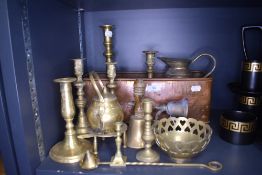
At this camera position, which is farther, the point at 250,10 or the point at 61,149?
the point at 250,10

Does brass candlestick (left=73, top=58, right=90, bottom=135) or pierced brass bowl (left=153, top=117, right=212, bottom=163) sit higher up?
brass candlestick (left=73, top=58, right=90, bottom=135)

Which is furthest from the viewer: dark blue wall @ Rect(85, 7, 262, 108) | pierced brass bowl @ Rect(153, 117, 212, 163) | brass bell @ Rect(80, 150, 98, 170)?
dark blue wall @ Rect(85, 7, 262, 108)

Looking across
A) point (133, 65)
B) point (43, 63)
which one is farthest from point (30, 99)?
point (133, 65)

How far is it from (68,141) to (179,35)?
0.69 metres

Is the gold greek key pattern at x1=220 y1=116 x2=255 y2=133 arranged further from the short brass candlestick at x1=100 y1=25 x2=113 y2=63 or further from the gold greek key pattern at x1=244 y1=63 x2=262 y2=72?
the short brass candlestick at x1=100 y1=25 x2=113 y2=63

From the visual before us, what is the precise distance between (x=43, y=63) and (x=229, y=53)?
2.73 ft

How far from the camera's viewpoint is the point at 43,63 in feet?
2.17

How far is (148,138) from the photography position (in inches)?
25.3

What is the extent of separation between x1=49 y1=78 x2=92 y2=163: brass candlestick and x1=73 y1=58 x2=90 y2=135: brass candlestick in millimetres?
54

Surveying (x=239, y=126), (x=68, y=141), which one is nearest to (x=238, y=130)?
(x=239, y=126)

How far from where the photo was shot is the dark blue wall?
102cm

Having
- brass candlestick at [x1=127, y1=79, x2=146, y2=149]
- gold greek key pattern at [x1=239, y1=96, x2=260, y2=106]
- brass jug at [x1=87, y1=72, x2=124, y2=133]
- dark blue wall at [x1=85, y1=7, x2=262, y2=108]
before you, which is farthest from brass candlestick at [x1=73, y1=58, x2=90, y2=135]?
gold greek key pattern at [x1=239, y1=96, x2=260, y2=106]

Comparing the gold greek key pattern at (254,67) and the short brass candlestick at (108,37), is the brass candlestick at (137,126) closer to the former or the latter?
the short brass candlestick at (108,37)

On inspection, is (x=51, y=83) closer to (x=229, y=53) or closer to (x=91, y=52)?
(x=91, y=52)
